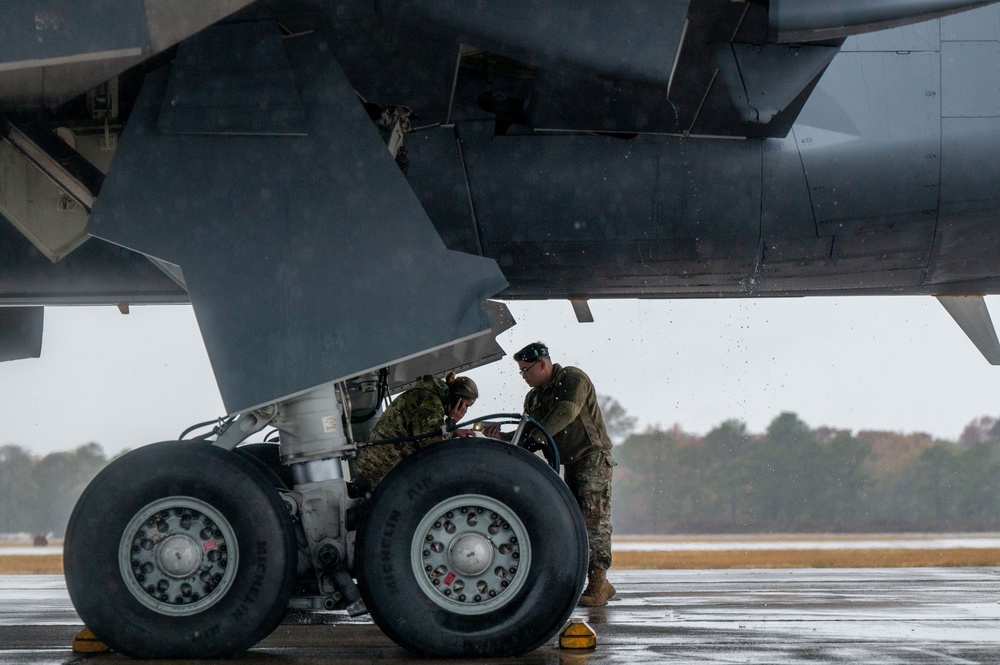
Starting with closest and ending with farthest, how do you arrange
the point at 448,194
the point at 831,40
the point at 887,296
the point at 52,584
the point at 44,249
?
the point at 831,40, the point at 44,249, the point at 448,194, the point at 887,296, the point at 52,584

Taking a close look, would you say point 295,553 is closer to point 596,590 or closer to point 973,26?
point 596,590

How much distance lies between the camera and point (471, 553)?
403 centimetres

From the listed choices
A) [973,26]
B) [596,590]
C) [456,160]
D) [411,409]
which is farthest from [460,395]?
[973,26]

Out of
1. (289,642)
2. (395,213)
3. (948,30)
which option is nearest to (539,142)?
(395,213)

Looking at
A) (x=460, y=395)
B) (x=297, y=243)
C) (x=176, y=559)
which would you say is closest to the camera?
(x=176, y=559)

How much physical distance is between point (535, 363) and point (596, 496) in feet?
3.19

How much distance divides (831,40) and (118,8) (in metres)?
2.90

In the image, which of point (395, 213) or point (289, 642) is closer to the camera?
point (395, 213)

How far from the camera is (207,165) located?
421cm

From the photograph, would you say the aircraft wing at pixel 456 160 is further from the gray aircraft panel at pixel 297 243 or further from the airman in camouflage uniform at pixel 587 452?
the airman in camouflage uniform at pixel 587 452

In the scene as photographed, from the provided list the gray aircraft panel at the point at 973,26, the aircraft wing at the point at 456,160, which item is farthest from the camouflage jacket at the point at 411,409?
the gray aircraft panel at the point at 973,26

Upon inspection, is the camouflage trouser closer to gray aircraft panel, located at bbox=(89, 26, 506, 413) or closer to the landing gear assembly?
the landing gear assembly

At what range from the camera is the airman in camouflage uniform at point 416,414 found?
20.0 ft

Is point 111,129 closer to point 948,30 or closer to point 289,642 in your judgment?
point 289,642
